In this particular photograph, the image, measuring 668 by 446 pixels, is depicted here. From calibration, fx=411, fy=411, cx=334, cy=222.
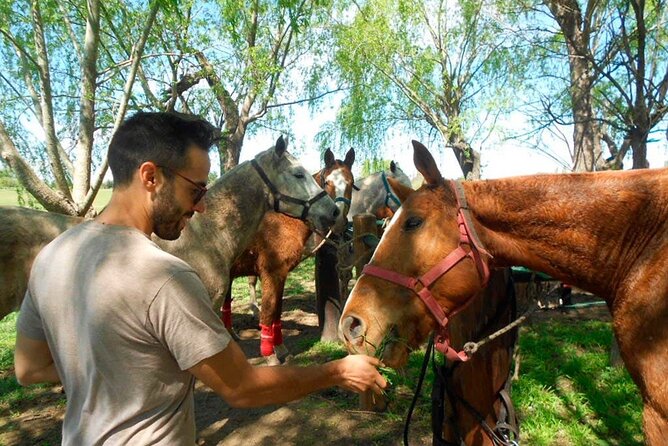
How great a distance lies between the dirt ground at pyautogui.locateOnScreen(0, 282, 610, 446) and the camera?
3.93 metres

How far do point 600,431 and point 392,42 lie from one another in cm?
2025

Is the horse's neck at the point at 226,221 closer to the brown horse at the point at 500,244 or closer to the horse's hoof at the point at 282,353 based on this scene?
the brown horse at the point at 500,244

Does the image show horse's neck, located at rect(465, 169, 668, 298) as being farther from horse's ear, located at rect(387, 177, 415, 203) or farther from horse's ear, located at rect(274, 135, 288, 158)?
horse's ear, located at rect(274, 135, 288, 158)

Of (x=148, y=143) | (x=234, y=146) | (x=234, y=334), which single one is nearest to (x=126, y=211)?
(x=148, y=143)

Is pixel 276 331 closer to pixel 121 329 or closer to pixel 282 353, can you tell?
pixel 282 353

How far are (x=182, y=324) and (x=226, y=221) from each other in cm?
261

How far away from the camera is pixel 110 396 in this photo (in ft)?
4.43

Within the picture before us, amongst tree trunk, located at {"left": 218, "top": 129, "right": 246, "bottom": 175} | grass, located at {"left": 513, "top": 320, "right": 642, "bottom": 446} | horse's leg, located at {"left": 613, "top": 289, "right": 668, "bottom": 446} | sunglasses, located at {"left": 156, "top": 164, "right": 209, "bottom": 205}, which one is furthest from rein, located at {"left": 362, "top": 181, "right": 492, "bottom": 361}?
tree trunk, located at {"left": 218, "top": 129, "right": 246, "bottom": 175}

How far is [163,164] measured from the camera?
58.3 inches

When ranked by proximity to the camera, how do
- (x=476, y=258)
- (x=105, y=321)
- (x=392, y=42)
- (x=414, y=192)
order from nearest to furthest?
(x=105, y=321)
(x=476, y=258)
(x=414, y=192)
(x=392, y=42)

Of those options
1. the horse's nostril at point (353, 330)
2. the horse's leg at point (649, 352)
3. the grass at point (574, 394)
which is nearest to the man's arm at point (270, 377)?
the horse's nostril at point (353, 330)

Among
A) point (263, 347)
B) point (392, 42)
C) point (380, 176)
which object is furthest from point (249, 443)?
point (392, 42)

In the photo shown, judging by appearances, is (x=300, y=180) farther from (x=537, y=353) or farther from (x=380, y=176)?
(x=380, y=176)

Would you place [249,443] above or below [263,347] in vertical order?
below
